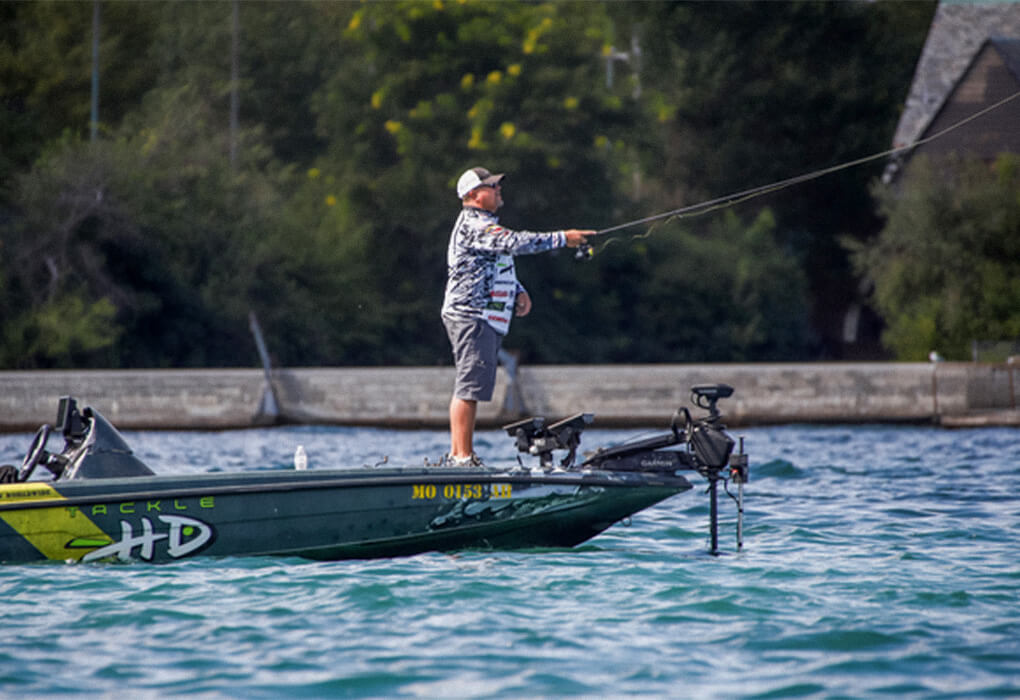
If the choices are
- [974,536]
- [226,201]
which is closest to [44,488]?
[974,536]

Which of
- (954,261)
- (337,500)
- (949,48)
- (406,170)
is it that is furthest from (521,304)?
(949,48)

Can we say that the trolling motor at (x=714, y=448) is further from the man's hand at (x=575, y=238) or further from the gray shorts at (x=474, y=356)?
the gray shorts at (x=474, y=356)

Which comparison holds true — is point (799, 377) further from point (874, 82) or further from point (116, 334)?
point (874, 82)

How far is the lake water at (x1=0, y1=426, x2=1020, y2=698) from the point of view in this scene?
205 inches

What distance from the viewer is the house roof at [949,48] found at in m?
34.6

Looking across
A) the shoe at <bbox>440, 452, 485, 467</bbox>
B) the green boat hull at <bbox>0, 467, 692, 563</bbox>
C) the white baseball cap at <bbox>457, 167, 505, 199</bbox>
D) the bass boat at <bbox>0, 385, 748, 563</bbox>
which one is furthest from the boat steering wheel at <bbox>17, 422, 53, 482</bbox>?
the white baseball cap at <bbox>457, 167, 505, 199</bbox>

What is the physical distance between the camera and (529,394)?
21.8 metres

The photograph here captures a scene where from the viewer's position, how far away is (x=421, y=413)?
71.4ft

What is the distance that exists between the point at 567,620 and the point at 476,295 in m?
2.45

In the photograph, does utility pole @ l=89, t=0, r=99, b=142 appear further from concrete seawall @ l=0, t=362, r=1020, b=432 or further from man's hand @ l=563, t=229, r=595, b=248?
man's hand @ l=563, t=229, r=595, b=248

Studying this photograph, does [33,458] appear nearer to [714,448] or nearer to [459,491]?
[459,491]

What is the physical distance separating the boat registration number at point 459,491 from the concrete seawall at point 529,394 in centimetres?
1394

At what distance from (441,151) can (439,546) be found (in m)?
27.1

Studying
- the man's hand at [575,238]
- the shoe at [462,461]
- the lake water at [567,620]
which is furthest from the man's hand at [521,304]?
the lake water at [567,620]
